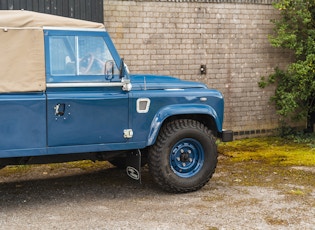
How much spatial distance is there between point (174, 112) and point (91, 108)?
1104 mm

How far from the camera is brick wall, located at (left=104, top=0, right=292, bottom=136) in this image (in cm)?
1055

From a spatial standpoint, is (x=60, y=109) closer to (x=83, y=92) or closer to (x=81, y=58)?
(x=83, y=92)

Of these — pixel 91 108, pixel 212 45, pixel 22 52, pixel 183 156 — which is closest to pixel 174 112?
pixel 183 156

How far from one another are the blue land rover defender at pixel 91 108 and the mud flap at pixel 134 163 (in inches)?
0.5

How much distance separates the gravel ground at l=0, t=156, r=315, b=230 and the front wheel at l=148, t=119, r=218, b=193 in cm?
20

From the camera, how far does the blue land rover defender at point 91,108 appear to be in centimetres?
632

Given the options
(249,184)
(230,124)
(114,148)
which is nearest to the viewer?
(114,148)

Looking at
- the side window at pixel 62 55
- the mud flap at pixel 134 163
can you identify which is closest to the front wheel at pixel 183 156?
the mud flap at pixel 134 163

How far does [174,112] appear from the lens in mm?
7113

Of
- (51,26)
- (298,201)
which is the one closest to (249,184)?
(298,201)

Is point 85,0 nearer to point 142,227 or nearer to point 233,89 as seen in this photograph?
point 233,89

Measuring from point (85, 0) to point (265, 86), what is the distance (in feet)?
14.4

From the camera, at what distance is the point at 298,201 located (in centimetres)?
699

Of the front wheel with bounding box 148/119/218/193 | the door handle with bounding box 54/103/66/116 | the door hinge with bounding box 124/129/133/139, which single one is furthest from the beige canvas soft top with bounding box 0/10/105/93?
the front wheel with bounding box 148/119/218/193
